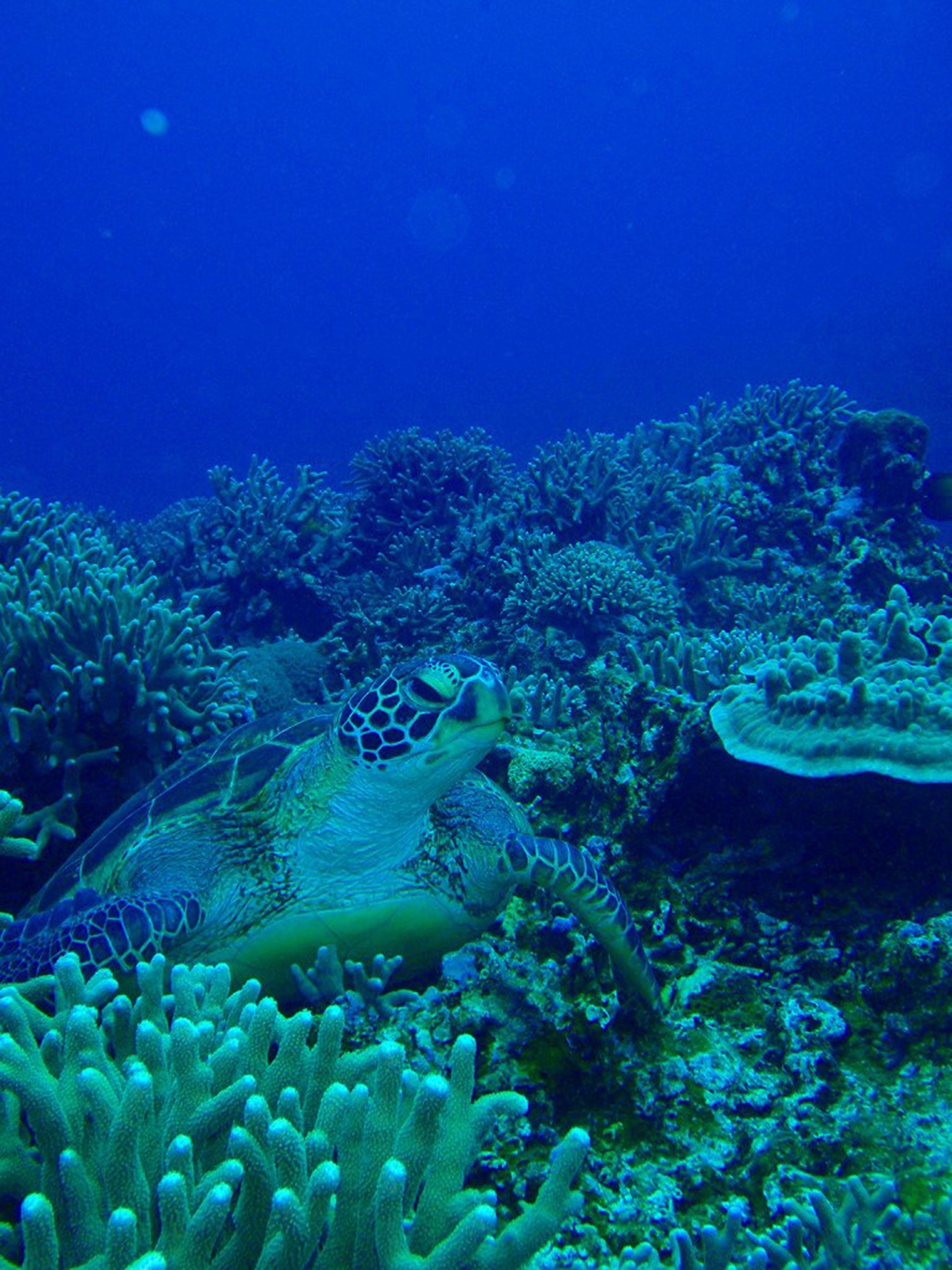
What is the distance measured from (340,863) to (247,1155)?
1614 millimetres

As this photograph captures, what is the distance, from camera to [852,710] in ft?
9.14

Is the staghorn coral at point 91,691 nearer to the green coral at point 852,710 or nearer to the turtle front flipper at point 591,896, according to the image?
the turtle front flipper at point 591,896

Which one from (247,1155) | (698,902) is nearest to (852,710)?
(698,902)

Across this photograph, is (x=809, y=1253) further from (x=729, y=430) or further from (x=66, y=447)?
(x=66, y=447)

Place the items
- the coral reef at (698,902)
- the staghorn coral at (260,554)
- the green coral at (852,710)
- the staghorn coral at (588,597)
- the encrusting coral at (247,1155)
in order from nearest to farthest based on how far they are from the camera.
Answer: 1. the encrusting coral at (247,1155)
2. the coral reef at (698,902)
3. the green coral at (852,710)
4. the staghorn coral at (588,597)
5. the staghorn coral at (260,554)

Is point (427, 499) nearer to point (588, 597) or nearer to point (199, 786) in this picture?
point (588, 597)

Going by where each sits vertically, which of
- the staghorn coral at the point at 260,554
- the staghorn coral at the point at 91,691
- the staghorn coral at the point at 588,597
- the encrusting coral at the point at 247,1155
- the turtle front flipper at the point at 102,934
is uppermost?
the staghorn coral at the point at 260,554

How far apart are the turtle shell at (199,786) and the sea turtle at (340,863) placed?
1 cm

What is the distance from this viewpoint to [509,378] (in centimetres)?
8188

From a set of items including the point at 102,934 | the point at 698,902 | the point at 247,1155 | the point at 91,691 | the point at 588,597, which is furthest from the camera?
the point at 588,597

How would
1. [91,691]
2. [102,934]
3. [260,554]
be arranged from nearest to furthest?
[102,934] < [91,691] < [260,554]

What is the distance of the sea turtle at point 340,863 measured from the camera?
8.54ft

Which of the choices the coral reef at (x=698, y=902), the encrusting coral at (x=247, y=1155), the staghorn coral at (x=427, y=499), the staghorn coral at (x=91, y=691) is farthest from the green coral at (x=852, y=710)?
the staghorn coral at (x=427, y=499)

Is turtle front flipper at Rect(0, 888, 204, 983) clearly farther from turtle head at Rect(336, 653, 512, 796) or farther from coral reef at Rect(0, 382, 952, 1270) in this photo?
turtle head at Rect(336, 653, 512, 796)
